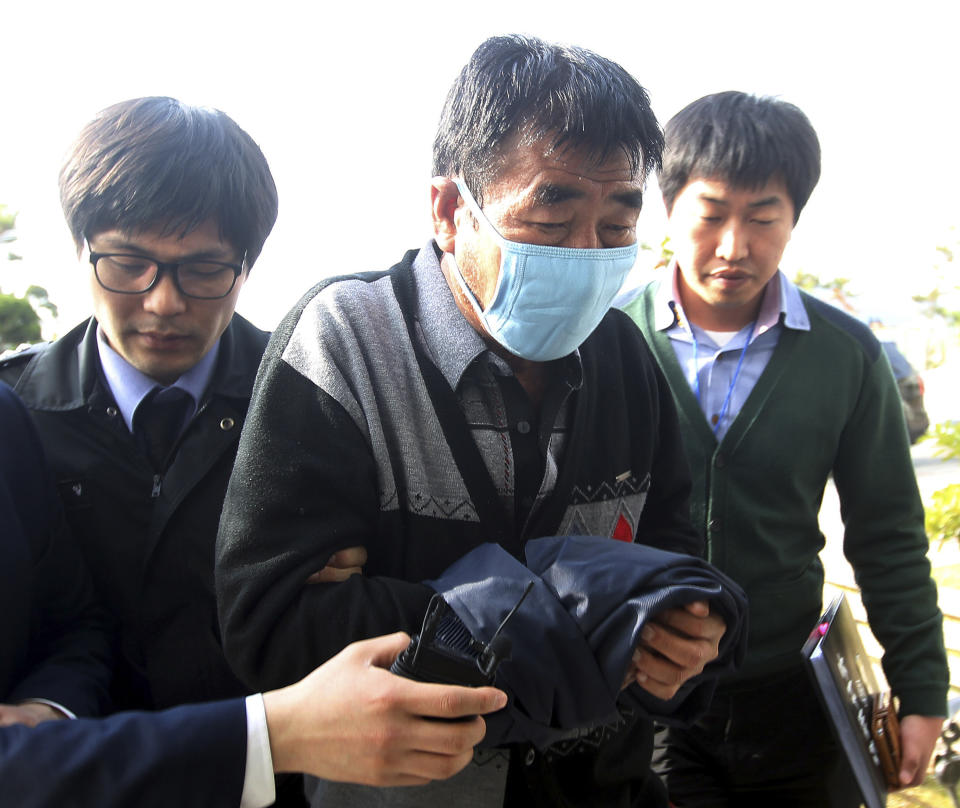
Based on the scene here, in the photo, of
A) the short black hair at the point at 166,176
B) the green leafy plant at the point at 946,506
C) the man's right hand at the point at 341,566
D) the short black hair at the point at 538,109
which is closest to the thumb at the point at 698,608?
the man's right hand at the point at 341,566

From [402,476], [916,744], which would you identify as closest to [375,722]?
[402,476]

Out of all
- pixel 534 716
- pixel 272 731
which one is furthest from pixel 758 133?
pixel 272 731

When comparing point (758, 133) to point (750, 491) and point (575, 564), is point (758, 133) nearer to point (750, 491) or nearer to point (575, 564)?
point (750, 491)

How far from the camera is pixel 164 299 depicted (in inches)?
78.7

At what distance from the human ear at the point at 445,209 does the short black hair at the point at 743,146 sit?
3.68 ft

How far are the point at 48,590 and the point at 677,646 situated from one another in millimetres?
1217

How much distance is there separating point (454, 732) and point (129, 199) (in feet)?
4.74

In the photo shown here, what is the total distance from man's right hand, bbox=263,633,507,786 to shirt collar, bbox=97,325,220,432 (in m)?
1.02

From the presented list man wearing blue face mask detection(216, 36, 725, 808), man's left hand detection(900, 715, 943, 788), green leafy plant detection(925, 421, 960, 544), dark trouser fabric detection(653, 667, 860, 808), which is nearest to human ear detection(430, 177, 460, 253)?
man wearing blue face mask detection(216, 36, 725, 808)

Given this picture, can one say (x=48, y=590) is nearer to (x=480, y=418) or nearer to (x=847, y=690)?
(x=480, y=418)

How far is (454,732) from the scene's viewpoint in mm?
1166

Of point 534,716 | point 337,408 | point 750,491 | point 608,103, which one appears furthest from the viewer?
point 750,491

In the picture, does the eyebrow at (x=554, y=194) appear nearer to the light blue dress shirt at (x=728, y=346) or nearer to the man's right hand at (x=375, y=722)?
the man's right hand at (x=375, y=722)

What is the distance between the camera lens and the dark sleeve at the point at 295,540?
136 centimetres
